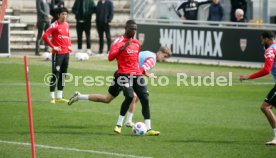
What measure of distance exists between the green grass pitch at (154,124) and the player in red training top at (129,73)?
→ 541 millimetres

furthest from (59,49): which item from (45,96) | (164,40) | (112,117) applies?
(164,40)

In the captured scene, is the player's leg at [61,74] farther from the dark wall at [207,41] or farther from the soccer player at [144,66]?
the dark wall at [207,41]

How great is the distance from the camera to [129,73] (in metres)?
16.7

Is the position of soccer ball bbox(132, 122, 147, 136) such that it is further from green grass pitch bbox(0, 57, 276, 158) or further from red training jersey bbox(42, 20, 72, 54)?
red training jersey bbox(42, 20, 72, 54)

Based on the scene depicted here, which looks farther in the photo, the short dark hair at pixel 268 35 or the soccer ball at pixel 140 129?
the soccer ball at pixel 140 129

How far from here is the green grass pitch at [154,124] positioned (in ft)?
47.9

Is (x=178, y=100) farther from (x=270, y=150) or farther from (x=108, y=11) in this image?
(x=108, y=11)

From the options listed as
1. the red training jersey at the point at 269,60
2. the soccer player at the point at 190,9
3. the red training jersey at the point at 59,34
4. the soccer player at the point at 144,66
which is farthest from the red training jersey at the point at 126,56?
the soccer player at the point at 190,9

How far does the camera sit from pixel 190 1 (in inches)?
1435

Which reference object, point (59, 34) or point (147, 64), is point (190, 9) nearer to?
point (59, 34)

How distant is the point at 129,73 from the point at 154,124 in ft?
6.46

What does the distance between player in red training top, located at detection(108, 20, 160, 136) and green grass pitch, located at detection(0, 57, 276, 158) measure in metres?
0.54

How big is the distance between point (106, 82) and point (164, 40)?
8.46m

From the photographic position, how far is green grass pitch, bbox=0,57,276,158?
47.9ft
